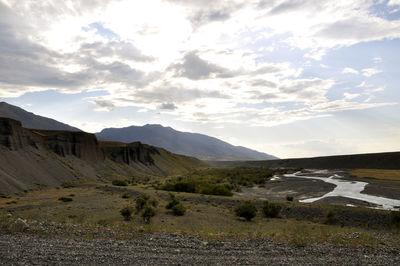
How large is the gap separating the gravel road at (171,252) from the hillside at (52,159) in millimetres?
30312

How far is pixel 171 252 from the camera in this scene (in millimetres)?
10125

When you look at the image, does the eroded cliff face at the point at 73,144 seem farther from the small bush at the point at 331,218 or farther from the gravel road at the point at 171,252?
the small bush at the point at 331,218

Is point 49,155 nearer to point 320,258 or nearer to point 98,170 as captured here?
point 98,170

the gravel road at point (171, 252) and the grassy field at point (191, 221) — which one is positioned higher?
the gravel road at point (171, 252)

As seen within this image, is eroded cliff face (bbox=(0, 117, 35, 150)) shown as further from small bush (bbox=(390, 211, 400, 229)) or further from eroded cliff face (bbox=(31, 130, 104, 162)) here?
small bush (bbox=(390, 211, 400, 229))

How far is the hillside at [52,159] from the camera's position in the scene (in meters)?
41.9

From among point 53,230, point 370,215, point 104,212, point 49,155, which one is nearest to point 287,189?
point 370,215

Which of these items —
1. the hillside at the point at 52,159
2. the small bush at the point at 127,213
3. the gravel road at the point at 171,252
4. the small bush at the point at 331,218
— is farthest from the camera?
the hillside at the point at 52,159

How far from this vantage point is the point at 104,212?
24.2 meters

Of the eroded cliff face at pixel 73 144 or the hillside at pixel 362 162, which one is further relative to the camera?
the hillside at pixel 362 162

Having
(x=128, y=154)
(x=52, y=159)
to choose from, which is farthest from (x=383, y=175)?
(x=128, y=154)

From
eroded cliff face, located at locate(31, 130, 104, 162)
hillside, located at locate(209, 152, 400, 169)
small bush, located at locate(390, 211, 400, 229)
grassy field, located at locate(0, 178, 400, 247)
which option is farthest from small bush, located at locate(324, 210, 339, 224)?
hillside, located at locate(209, 152, 400, 169)

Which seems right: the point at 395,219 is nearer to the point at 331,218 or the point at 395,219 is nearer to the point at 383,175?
the point at 331,218

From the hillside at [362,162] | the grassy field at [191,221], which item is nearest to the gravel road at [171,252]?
the grassy field at [191,221]
